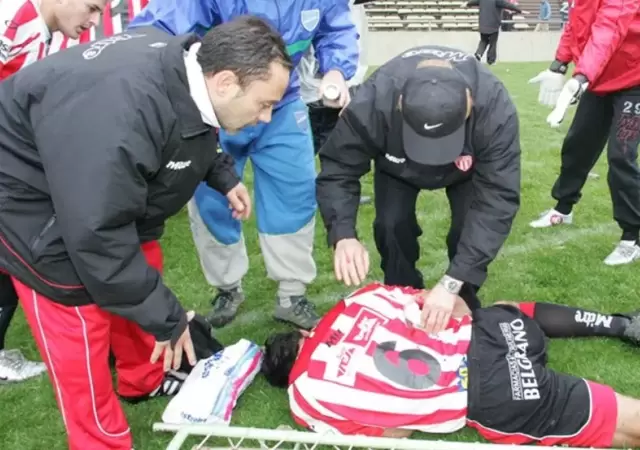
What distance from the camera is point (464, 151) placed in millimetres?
2918

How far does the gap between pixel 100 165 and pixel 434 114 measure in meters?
1.17

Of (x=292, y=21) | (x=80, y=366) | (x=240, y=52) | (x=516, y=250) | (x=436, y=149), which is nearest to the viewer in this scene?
(x=240, y=52)

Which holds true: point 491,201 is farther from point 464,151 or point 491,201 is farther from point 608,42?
point 608,42

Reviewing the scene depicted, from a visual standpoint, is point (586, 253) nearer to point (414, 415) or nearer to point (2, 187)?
point (414, 415)

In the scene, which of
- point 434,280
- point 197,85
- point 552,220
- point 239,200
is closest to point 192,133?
point 197,85

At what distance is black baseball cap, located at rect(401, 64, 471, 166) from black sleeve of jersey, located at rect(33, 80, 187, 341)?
0.93 m

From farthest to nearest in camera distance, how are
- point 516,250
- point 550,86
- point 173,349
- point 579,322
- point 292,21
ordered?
1. point 516,250
2. point 550,86
3. point 579,322
4. point 292,21
5. point 173,349

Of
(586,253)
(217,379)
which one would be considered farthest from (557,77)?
(217,379)

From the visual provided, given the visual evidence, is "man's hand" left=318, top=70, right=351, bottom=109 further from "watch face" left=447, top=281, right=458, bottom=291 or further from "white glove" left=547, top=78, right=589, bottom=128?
"white glove" left=547, top=78, right=589, bottom=128

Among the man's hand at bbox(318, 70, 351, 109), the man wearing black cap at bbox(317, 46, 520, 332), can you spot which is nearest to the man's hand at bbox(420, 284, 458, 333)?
the man wearing black cap at bbox(317, 46, 520, 332)

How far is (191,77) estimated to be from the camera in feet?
7.22

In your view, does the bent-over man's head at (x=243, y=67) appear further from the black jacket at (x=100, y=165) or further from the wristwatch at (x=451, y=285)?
the wristwatch at (x=451, y=285)

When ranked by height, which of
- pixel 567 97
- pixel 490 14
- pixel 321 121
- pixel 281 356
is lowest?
pixel 490 14

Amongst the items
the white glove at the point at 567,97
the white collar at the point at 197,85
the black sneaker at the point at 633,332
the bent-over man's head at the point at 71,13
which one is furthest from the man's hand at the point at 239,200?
the black sneaker at the point at 633,332
